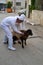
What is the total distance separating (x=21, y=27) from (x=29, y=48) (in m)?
1.08

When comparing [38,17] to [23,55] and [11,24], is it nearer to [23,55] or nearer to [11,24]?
[11,24]

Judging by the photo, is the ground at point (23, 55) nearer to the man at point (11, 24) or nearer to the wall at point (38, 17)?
the man at point (11, 24)

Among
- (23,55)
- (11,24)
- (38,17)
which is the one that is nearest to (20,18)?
(11,24)

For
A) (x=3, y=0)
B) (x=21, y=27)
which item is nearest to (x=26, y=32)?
(x=21, y=27)

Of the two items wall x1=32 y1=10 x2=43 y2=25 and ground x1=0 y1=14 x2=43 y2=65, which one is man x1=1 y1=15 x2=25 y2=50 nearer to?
ground x1=0 y1=14 x2=43 y2=65

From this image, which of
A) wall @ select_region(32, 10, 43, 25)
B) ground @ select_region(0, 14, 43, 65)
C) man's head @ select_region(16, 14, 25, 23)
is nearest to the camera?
ground @ select_region(0, 14, 43, 65)

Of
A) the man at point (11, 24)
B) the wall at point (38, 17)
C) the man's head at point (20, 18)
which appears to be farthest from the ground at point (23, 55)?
the wall at point (38, 17)

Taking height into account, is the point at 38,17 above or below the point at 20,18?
below

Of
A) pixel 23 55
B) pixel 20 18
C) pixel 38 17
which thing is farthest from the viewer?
pixel 38 17

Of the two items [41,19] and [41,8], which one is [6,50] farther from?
[41,8]

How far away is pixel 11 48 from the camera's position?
9.52m

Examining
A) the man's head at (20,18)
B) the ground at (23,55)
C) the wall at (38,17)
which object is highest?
the man's head at (20,18)

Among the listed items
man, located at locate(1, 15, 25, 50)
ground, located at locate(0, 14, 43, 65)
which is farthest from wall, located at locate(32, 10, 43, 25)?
man, located at locate(1, 15, 25, 50)

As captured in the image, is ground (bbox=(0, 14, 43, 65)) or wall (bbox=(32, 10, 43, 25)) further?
wall (bbox=(32, 10, 43, 25))
